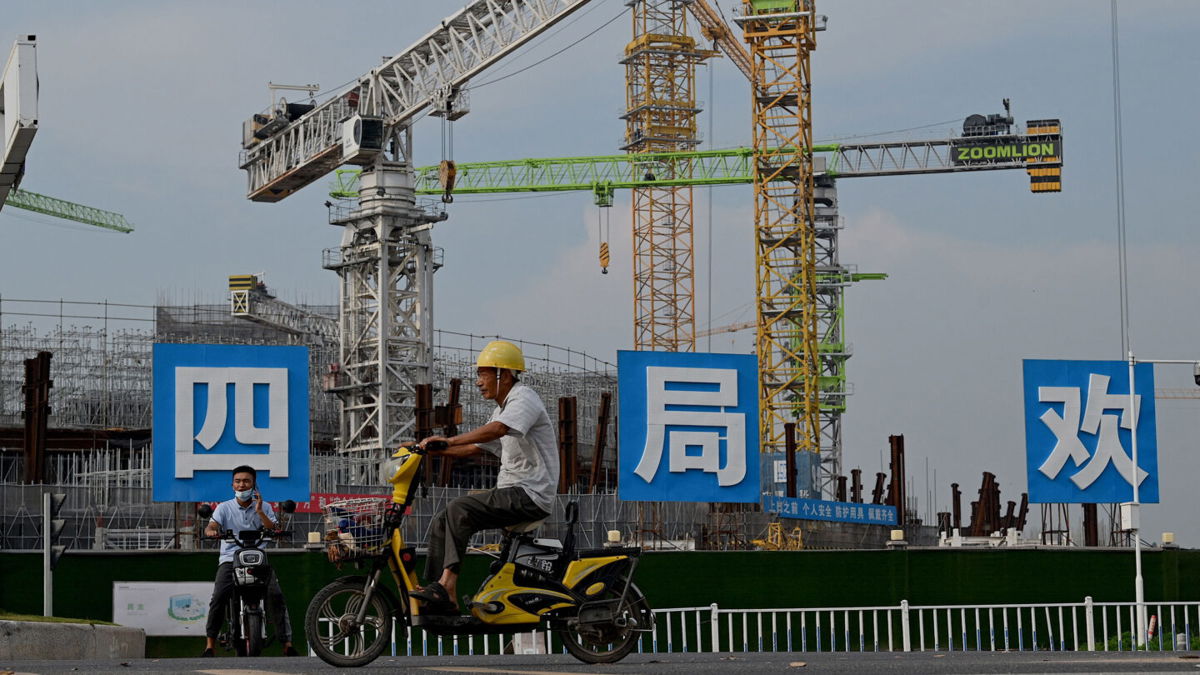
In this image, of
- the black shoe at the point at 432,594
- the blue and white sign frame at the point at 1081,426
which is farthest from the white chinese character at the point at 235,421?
the black shoe at the point at 432,594

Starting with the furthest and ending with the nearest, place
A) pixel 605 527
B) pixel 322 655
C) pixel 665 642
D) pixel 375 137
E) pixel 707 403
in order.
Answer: pixel 375 137, pixel 605 527, pixel 707 403, pixel 665 642, pixel 322 655

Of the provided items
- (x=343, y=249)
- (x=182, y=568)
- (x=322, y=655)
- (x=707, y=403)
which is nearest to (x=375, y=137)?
(x=343, y=249)

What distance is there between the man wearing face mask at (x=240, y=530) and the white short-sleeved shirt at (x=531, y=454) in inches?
150

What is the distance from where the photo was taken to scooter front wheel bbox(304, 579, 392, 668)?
9148 mm

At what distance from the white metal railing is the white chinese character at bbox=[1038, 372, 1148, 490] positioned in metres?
2.10

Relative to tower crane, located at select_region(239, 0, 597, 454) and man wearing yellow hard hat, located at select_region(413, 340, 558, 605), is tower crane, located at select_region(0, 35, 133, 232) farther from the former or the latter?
tower crane, located at select_region(239, 0, 597, 454)

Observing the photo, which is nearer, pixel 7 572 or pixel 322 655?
pixel 322 655

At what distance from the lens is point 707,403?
2444 centimetres

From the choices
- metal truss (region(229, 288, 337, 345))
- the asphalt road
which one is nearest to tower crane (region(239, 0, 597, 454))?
metal truss (region(229, 288, 337, 345))

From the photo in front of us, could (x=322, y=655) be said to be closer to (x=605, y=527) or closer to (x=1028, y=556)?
(x=1028, y=556)

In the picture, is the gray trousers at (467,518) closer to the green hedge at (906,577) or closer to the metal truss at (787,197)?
the green hedge at (906,577)

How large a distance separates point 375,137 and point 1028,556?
31313mm

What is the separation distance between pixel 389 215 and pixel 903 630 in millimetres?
33013

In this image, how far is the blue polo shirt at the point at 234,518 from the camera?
12594 mm
